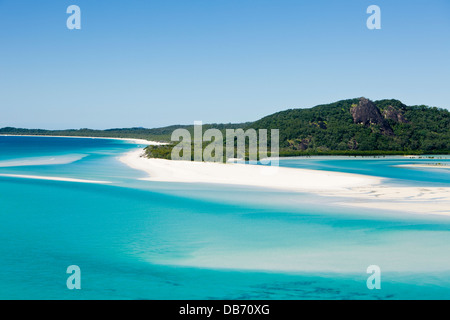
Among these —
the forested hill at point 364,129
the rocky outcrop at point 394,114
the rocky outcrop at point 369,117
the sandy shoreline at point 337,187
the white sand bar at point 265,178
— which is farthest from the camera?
the rocky outcrop at point 394,114

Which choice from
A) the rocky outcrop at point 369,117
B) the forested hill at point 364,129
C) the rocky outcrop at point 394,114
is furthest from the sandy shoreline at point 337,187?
the rocky outcrop at point 394,114

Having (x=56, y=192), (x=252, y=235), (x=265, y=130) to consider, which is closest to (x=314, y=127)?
(x=265, y=130)

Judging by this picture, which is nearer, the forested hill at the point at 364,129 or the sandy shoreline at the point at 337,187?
the sandy shoreline at the point at 337,187

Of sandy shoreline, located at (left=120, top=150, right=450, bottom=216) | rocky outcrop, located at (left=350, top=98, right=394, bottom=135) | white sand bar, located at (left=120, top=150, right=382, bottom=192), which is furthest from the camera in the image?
rocky outcrop, located at (left=350, top=98, right=394, bottom=135)

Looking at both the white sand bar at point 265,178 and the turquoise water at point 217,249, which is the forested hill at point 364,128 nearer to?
the white sand bar at point 265,178

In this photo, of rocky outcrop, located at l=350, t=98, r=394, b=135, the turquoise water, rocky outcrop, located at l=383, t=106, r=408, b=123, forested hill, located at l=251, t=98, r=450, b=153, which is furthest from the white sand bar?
rocky outcrop, located at l=383, t=106, r=408, b=123

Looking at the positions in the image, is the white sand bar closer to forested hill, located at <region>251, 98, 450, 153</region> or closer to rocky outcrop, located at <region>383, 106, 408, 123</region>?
forested hill, located at <region>251, 98, 450, 153</region>

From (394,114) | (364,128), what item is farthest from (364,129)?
(394,114)
